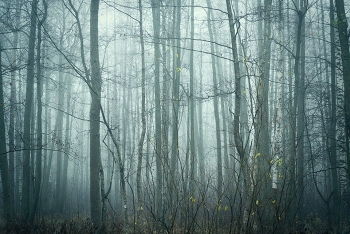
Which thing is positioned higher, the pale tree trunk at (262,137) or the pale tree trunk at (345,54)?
the pale tree trunk at (345,54)

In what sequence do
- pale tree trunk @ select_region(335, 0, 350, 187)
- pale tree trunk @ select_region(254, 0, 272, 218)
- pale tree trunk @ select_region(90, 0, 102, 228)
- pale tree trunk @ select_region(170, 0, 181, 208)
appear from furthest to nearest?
pale tree trunk @ select_region(90, 0, 102, 228) < pale tree trunk @ select_region(335, 0, 350, 187) < pale tree trunk @ select_region(170, 0, 181, 208) < pale tree trunk @ select_region(254, 0, 272, 218)

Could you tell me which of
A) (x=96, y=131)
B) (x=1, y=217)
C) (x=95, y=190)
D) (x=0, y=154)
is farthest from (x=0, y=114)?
(x=1, y=217)

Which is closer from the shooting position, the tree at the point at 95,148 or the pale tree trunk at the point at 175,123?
the pale tree trunk at the point at 175,123

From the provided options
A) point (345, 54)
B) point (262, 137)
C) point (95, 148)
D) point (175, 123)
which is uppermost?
point (345, 54)

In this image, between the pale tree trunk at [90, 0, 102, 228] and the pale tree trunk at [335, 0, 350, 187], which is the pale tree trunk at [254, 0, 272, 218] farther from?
the pale tree trunk at [90, 0, 102, 228]

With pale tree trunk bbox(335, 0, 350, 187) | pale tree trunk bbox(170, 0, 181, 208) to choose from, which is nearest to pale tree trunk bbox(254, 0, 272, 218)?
pale tree trunk bbox(170, 0, 181, 208)

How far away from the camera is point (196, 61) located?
22.2m

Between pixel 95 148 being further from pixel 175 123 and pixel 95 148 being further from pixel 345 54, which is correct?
pixel 345 54

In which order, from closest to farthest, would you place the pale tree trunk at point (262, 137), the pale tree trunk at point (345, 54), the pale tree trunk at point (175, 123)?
the pale tree trunk at point (262, 137) < the pale tree trunk at point (175, 123) < the pale tree trunk at point (345, 54)

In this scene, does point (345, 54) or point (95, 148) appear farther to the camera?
point (95, 148)

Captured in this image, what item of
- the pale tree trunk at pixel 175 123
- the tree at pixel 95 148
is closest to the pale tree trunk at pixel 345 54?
the pale tree trunk at pixel 175 123

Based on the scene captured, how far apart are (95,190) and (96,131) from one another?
54.2 inches

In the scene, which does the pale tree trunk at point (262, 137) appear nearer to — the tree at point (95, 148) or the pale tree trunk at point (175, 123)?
the pale tree trunk at point (175, 123)

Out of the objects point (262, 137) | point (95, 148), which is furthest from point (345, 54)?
point (95, 148)
